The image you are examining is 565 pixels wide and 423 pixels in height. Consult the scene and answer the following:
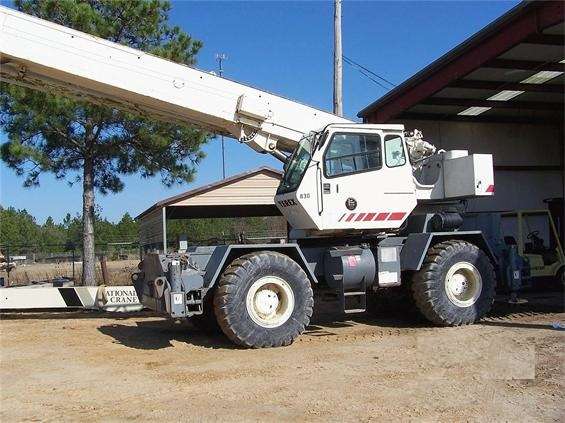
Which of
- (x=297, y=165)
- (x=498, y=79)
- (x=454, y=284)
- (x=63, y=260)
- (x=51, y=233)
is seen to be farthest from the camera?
(x=51, y=233)

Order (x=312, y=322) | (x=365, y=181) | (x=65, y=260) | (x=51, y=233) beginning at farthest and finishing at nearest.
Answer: (x=51, y=233)
(x=65, y=260)
(x=312, y=322)
(x=365, y=181)

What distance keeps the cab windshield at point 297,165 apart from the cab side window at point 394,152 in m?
1.34

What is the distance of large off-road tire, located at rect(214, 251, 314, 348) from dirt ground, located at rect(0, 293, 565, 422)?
289 millimetres

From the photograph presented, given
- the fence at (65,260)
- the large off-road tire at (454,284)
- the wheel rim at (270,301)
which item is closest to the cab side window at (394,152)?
the large off-road tire at (454,284)

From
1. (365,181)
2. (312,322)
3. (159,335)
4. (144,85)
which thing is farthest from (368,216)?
(144,85)

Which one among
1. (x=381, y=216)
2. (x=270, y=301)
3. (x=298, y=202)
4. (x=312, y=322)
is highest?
(x=298, y=202)

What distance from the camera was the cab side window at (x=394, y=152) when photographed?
10.6 m

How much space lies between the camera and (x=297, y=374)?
759 centimetres

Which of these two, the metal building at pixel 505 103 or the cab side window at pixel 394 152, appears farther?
the metal building at pixel 505 103

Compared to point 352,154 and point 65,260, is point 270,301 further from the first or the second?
point 65,260

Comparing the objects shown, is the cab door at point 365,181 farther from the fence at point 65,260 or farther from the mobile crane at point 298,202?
the fence at point 65,260

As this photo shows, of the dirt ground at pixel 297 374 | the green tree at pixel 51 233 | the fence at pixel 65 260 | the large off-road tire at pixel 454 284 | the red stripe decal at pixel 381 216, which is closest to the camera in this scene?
the dirt ground at pixel 297 374

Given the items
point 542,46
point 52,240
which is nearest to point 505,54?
point 542,46

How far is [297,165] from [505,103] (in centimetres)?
926
